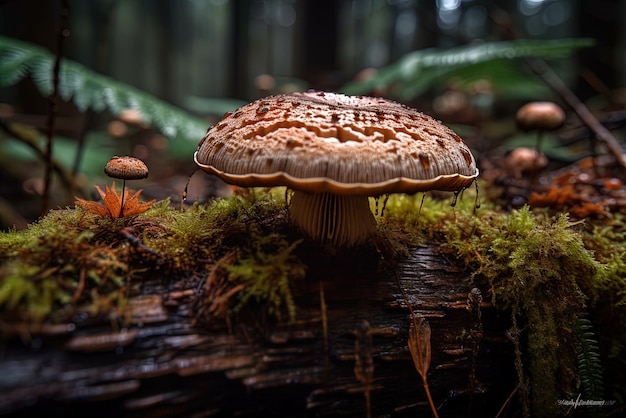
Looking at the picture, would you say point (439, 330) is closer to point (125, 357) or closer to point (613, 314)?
point (613, 314)

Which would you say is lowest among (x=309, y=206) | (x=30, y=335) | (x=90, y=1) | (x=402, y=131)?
(x=30, y=335)

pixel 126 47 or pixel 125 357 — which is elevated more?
pixel 126 47

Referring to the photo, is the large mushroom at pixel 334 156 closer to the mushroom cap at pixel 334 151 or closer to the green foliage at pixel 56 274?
the mushroom cap at pixel 334 151

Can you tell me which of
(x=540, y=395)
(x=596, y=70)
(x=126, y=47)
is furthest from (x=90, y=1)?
(x=540, y=395)

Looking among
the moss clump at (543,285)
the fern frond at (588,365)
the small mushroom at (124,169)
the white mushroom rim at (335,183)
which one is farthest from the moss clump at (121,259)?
the fern frond at (588,365)

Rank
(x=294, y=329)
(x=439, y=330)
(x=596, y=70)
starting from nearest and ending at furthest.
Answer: (x=294, y=329), (x=439, y=330), (x=596, y=70)

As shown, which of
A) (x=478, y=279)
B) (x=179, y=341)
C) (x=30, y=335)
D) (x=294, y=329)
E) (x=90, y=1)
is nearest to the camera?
(x=30, y=335)
